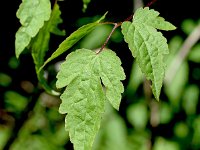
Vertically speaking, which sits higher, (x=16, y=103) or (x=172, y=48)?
(x=172, y=48)

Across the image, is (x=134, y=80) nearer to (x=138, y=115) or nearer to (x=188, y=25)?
(x=138, y=115)

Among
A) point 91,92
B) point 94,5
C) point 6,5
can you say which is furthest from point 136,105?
point 91,92

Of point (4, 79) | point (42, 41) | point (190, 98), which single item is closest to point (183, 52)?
point (190, 98)

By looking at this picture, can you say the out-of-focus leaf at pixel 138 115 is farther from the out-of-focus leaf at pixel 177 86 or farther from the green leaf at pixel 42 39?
the green leaf at pixel 42 39

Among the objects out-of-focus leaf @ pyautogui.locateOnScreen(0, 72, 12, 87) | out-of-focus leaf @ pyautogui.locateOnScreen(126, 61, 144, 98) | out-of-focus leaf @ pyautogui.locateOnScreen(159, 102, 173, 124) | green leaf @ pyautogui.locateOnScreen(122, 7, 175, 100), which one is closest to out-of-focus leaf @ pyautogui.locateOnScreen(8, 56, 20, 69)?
out-of-focus leaf @ pyautogui.locateOnScreen(0, 72, 12, 87)

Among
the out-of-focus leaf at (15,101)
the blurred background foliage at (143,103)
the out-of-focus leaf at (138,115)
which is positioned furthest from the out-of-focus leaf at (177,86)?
the out-of-focus leaf at (15,101)

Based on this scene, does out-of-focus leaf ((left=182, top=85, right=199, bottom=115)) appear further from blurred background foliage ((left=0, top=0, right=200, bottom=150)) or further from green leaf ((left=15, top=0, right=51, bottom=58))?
green leaf ((left=15, top=0, right=51, bottom=58))

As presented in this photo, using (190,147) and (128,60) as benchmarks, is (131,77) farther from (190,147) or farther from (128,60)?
(190,147)
